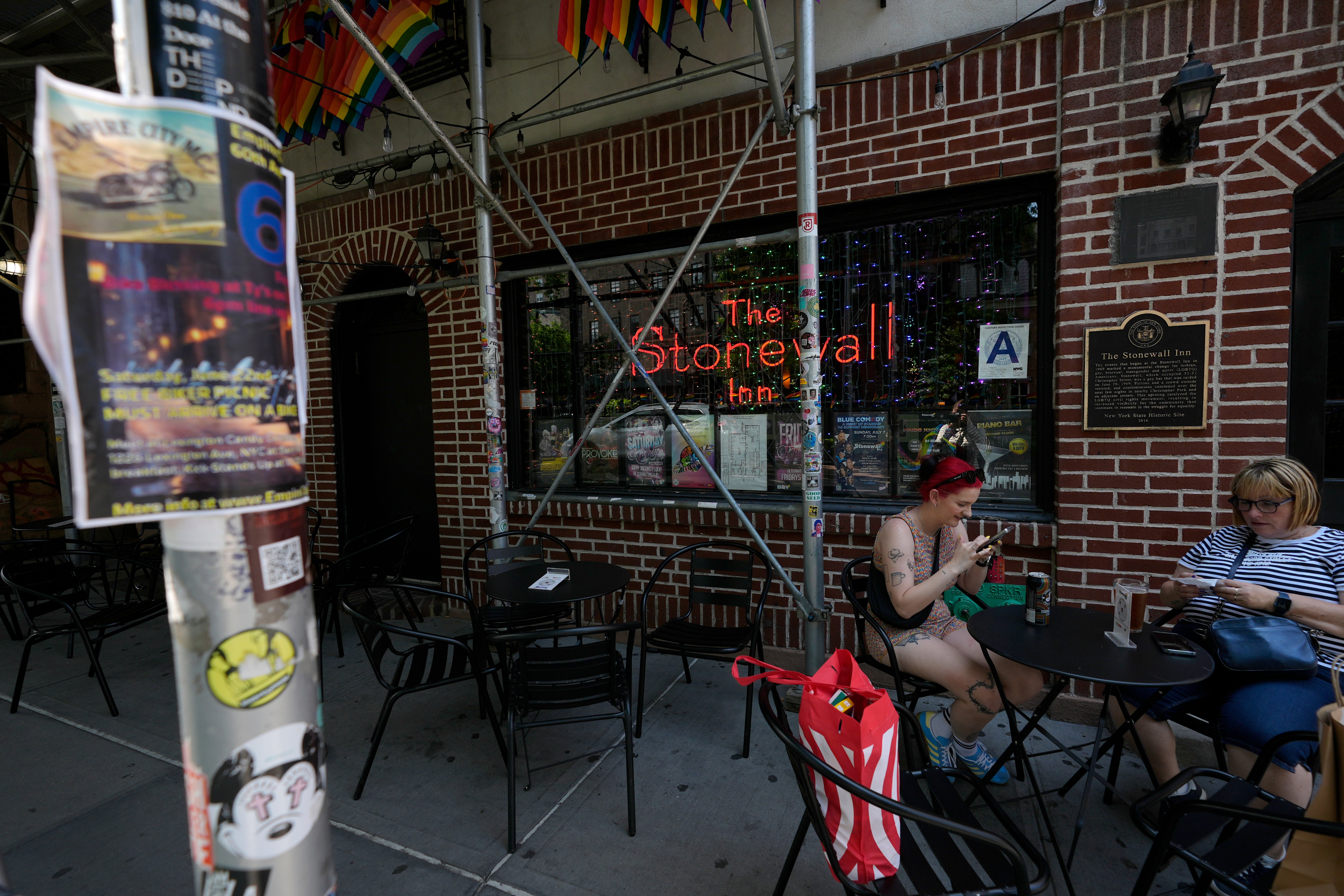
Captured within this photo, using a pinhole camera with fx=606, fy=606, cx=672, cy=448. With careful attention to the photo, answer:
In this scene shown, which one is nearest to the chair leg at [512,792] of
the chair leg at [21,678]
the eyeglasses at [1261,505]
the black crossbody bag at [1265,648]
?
the black crossbody bag at [1265,648]

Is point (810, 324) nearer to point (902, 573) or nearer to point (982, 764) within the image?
point (902, 573)

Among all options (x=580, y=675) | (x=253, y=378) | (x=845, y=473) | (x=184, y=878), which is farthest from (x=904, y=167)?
(x=184, y=878)

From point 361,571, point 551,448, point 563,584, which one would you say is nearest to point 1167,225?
point 563,584

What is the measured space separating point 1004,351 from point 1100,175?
97cm

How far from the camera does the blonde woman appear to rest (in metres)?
2.20

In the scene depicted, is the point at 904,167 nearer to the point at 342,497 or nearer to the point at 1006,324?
the point at 1006,324

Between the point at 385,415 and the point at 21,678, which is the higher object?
the point at 385,415

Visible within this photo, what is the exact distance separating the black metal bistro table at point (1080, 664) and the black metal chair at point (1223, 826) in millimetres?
275

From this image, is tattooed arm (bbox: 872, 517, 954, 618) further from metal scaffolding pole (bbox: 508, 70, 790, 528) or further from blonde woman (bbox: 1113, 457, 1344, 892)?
metal scaffolding pole (bbox: 508, 70, 790, 528)

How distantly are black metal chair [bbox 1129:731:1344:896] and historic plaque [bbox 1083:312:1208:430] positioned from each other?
5.11 ft

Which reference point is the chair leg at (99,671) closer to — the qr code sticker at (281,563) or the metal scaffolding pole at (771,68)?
the qr code sticker at (281,563)

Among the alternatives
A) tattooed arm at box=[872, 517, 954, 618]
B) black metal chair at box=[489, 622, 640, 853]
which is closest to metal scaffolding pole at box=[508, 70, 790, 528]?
black metal chair at box=[489, 622, 640, 853]

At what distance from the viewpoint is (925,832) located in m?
1.80

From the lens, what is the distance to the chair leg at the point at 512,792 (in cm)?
237
